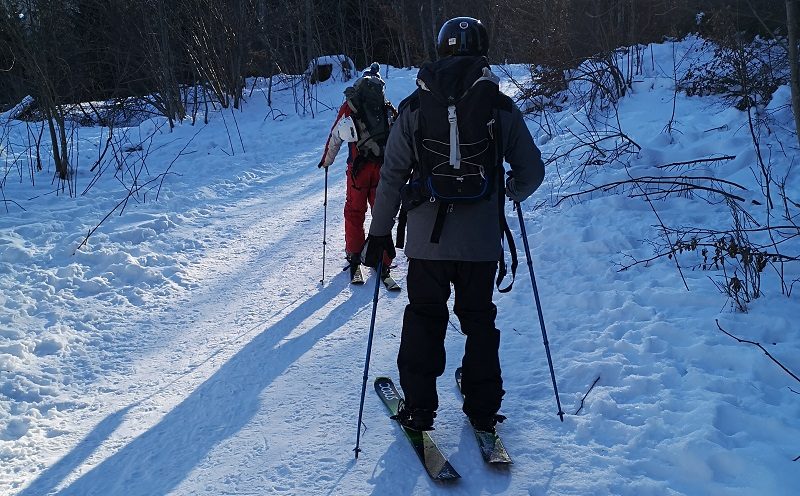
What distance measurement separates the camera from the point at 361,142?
599cm

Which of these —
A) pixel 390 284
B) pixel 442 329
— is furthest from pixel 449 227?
pixel 390 284

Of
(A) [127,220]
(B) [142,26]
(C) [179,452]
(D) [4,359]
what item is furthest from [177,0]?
(C) [179,452]

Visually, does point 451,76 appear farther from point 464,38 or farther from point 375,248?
point 375,248

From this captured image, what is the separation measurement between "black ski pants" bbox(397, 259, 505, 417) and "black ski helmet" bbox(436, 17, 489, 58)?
3.63ft

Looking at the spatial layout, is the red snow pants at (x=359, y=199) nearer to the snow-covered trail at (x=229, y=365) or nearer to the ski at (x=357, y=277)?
the ski at (x=357, y=277)

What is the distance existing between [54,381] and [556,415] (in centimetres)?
346

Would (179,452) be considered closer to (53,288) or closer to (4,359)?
(4,359)

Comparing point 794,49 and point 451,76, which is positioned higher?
point 794,49

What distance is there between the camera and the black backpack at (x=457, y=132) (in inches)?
125

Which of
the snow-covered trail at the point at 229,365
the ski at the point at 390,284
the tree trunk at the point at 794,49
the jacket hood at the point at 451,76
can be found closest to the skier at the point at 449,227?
the jacket hood at the point at 451,76

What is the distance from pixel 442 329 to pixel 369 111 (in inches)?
117

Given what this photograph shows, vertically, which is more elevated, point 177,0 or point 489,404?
point 177,0

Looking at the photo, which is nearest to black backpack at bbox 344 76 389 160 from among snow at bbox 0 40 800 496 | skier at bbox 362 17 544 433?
snow at bbox 0 40 800 496

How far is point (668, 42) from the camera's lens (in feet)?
37.4
